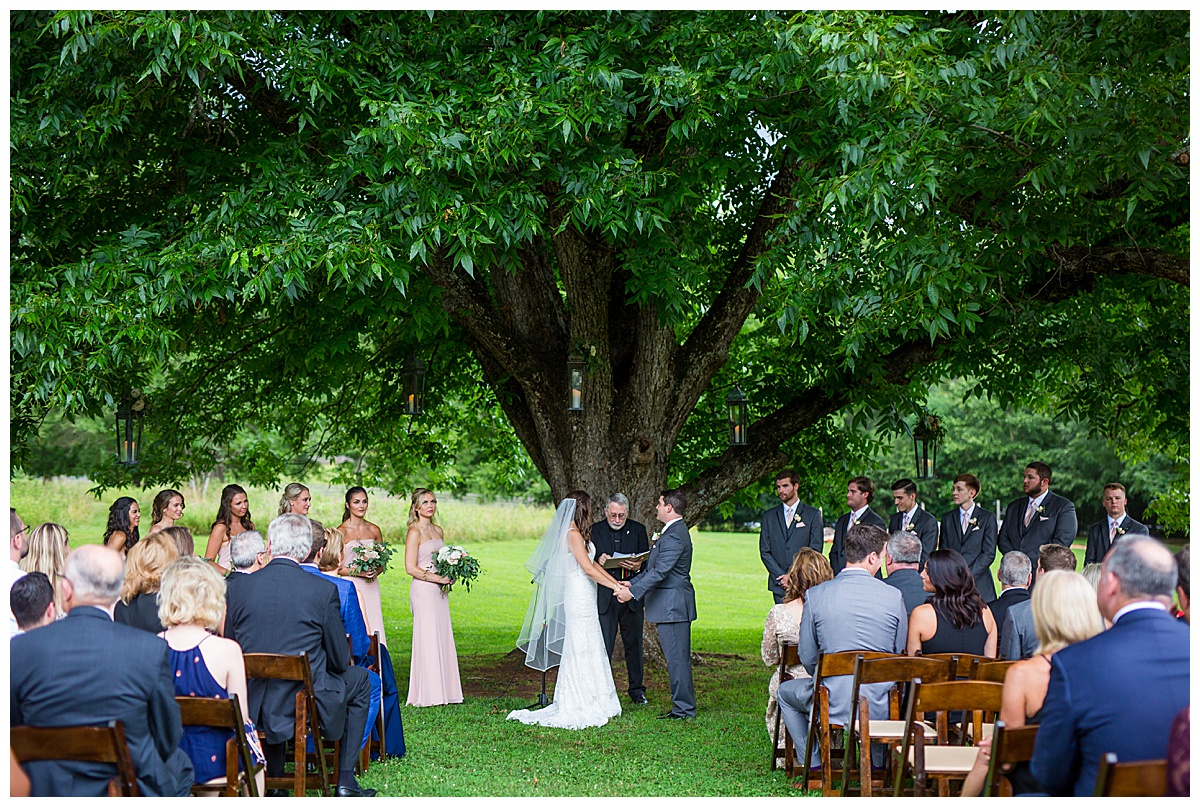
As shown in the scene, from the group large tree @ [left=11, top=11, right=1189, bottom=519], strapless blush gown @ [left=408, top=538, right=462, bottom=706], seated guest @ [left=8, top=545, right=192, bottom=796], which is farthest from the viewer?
strapless blush gown @ [left=408, top=538, right=462, bottom=706]

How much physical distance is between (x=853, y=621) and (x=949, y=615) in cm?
60

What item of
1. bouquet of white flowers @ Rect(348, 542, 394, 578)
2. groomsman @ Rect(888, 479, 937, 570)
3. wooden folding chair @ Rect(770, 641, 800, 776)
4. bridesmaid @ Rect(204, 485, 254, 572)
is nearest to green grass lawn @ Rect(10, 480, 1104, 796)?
wooden folding chair @ Rect(770, 641, 800, 776)

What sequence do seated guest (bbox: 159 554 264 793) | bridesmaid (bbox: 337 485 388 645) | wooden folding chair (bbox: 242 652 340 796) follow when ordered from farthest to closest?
bridesmaid (bbox: 337 485 388 645) → wooden folding chair (bbox: 242 652 340 796) → seated guest (bbox: 159 554 264 793)

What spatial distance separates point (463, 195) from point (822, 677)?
4.18 metres

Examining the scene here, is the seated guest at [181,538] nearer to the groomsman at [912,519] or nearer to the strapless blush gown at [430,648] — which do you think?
the strapless blush gown at [430,648]

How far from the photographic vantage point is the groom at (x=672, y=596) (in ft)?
30.4

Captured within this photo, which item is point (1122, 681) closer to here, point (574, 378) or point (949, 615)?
point (949, 615)

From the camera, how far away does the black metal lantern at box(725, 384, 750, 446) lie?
11477 millimetres

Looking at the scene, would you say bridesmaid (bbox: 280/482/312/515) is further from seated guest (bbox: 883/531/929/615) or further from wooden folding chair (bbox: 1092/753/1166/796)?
wooden folding chair (bbox: 1092/753/1166/796)

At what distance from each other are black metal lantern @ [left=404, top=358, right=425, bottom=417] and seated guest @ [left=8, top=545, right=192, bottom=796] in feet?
24.8

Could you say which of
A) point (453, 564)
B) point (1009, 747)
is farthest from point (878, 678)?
point (453, 564)

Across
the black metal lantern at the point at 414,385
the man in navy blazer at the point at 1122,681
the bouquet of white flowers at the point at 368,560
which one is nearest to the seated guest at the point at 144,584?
the bouquet of white flowers at the point at 368,560

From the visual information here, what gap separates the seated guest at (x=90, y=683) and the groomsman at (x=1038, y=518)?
7.88 metres
